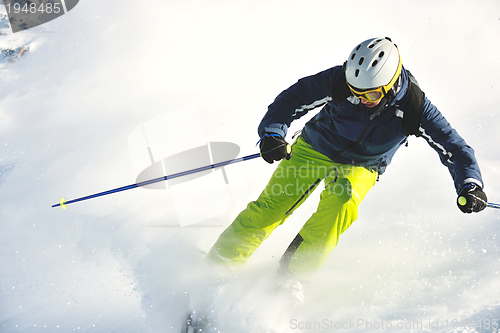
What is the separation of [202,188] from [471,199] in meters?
3.09

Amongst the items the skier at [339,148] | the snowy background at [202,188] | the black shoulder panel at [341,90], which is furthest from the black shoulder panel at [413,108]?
the snowy background at [202,188]

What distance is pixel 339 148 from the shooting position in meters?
2.52

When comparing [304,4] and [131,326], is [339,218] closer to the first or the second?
[131,326]

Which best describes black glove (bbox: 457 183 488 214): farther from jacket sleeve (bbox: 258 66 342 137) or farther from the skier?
jacket sleeve (bbox: 258 66 342 137)

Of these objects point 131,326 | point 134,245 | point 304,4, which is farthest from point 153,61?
point 131,326

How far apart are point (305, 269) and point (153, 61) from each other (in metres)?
5.25

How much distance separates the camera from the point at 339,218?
7.80ft

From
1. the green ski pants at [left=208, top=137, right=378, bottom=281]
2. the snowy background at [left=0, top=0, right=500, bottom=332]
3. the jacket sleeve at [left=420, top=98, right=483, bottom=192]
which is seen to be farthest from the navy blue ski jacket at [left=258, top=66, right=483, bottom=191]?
the snowy background at [left=0, top=0, right=500, bottom=332]

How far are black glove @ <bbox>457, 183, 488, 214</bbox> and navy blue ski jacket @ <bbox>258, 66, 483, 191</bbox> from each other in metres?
0.05

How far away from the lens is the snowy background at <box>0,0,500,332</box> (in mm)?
2912

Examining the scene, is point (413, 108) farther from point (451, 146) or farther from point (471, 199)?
point (471, 199)

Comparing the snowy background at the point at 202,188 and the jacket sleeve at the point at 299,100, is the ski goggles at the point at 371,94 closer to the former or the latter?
the jacket sleeve at the point at 299,100

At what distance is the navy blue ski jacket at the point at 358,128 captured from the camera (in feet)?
7.21

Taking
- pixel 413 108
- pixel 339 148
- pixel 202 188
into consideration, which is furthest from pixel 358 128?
pixel 202 188
